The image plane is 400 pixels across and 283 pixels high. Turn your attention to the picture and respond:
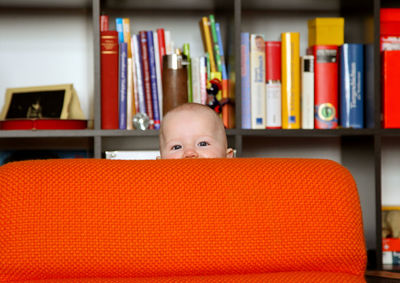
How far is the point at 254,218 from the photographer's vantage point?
0.59 metres

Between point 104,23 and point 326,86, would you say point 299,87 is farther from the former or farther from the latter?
point 104,23

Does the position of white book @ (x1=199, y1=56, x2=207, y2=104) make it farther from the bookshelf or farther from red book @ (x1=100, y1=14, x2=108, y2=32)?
red book @ (x1=100, y1=14, x2=108, y2=32)

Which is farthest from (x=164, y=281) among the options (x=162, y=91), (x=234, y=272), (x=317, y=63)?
(x=317, y=63)

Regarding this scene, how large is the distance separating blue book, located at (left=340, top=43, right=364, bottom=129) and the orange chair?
1.42 metres

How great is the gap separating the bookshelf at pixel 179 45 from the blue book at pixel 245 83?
0.07 m

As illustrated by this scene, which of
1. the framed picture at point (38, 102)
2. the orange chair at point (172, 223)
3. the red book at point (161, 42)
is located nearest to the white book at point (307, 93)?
the red book at point (161, 42)

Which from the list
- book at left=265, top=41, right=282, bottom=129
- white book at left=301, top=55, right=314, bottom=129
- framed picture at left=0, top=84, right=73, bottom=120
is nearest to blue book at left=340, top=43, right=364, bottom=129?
white book at left=301, top=55, right=314, bottom=129

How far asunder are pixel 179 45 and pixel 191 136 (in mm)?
758

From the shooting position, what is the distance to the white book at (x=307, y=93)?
6.48ft

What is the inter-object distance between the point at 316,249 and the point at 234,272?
0.09 meters

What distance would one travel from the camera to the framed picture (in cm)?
208

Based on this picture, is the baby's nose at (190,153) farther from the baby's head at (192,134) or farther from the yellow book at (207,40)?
the yellow book at (207,40)

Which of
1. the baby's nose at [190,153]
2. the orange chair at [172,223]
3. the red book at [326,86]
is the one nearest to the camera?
the orange chair at [172,223]

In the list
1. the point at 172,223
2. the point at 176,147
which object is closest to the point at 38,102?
the point at 176,147
